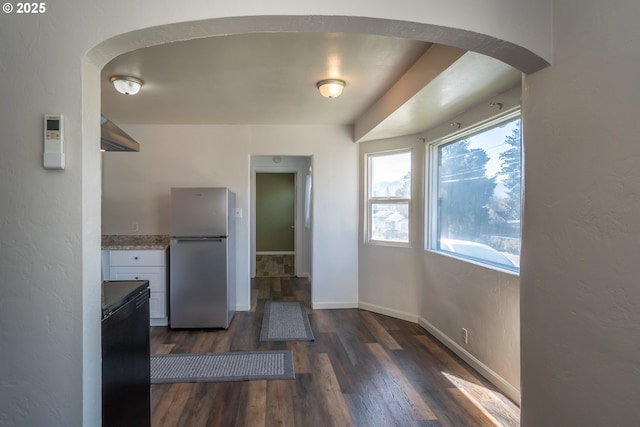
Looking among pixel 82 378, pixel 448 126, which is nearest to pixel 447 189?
pixel 448 126

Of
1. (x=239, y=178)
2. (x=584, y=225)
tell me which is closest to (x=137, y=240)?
(x=239, y=178)

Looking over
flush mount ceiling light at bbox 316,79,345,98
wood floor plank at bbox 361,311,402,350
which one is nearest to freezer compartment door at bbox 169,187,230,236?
flush mount ceiling light at bbox 316,79,345,98

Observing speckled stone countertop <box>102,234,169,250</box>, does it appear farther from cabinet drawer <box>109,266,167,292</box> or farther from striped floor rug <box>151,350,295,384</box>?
striped floor rug <box>151,350,295,384</box>

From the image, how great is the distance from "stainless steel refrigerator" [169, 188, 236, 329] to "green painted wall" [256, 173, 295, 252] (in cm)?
431

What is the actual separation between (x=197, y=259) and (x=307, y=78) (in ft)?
7.24

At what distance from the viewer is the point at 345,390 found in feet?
7.80

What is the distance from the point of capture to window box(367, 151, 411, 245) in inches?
153

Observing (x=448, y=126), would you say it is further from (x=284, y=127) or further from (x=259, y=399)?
(x=259, y=399)

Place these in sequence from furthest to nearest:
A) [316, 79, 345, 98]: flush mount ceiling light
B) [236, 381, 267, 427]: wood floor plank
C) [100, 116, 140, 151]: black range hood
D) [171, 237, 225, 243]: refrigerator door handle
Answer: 1. [171, 237, 225, 243]: refrigerator door handle
2. [316, 79, 345, 98]: flush mount ceiling light
3. [236, 381, 267, 427]: wood floor plank
4. [100, 116, 140, 151]: black range hood

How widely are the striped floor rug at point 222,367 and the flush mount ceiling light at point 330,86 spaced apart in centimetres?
227

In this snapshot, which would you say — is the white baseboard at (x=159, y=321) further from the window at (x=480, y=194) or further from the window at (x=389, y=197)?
the window at (x=480, y=194)

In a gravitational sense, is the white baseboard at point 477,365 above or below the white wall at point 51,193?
below

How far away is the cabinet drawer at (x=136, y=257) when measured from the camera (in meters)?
3.56

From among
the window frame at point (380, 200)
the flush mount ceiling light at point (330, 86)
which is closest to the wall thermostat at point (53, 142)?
the flush mount ceiling light at point (330, 86)
